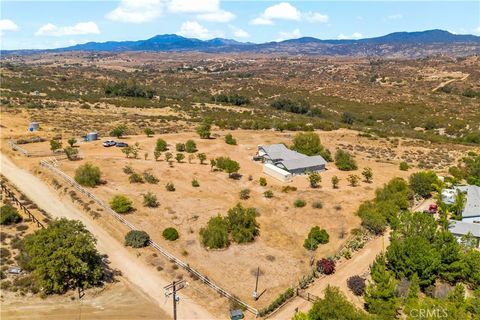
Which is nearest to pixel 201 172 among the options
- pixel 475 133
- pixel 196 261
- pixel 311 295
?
pixel 196 261

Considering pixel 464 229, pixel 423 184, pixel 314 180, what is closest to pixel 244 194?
pixel 314 180

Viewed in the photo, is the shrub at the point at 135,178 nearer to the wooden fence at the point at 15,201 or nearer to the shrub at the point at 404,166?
the wooden fence at the point at 15,201

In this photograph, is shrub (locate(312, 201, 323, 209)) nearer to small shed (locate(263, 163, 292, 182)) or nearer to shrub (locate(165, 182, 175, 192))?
small shed (locate(263, 163, 292, 182))

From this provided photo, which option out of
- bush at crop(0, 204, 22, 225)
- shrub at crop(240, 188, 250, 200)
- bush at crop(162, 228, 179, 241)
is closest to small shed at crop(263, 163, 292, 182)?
shrub at crop(240, 188, 250, 200)

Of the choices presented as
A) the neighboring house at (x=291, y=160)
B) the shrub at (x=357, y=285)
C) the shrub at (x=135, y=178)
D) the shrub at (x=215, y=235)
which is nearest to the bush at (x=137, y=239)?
the shrub at (x=215, y=235)

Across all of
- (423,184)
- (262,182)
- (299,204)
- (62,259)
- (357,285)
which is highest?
(62,259)

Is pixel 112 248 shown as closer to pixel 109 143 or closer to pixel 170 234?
pixel 170 234
